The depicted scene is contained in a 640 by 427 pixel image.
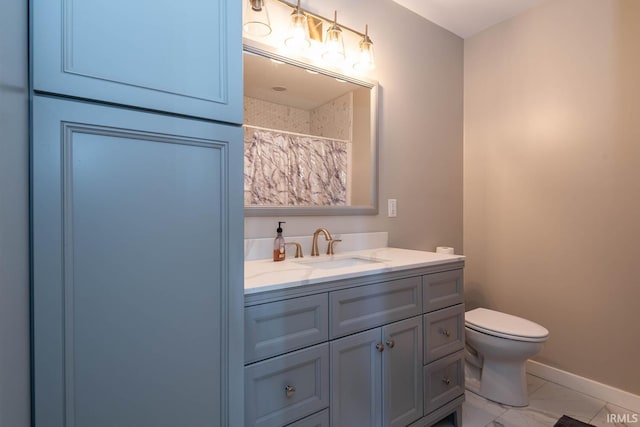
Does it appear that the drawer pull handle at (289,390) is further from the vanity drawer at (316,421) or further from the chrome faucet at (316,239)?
the chrome faucet at (316,239)

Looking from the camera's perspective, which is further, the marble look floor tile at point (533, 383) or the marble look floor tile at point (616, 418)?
the marble look floor tile at point (533, 383)

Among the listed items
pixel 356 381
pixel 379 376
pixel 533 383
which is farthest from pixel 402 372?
pixel 533 383

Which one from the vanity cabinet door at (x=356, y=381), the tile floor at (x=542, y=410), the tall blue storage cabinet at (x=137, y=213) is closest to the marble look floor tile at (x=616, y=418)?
Result: the tile floor at (x=542, y=410)

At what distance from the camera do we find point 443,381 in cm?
153

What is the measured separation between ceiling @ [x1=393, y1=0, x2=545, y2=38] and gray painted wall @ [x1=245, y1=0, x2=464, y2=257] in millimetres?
58

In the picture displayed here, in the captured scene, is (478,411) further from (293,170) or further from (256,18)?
(256,18)

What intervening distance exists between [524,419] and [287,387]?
1.47 m

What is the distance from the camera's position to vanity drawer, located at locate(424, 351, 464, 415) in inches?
57.3

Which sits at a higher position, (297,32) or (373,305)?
(297,32)

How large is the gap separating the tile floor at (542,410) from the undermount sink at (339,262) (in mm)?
1020

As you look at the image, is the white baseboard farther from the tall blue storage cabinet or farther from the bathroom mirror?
the tall blue storage cabinet

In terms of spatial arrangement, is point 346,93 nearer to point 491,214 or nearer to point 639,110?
point 491,214

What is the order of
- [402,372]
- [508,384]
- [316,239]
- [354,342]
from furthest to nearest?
[508,384]
[316,239]
[402,372]
[354,342]

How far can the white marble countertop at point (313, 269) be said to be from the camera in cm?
102
